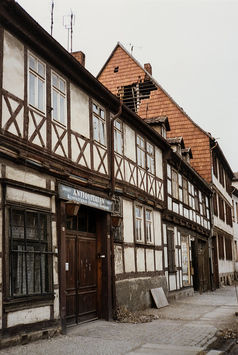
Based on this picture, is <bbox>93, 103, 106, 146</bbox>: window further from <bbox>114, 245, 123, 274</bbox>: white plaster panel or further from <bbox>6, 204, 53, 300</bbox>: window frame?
<bbox>6, 204, 53, 300</bbox>: window frame

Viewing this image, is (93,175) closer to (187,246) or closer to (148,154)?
(148,154)

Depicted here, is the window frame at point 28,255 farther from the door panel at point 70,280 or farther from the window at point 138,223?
the window at point 138,223

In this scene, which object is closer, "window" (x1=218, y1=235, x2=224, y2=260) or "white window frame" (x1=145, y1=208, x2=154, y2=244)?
"white window frame" (x1=145, y1=208, x2=154, y2=244)

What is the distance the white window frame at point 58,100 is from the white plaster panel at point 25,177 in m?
1.60

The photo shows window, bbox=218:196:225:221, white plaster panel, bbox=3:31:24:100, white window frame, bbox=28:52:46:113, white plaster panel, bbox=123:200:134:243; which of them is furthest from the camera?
window, bbox=218:196:225:221

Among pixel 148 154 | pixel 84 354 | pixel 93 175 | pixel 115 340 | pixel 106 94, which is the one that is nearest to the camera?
pixel 84 354

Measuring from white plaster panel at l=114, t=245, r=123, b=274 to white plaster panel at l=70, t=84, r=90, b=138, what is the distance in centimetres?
355

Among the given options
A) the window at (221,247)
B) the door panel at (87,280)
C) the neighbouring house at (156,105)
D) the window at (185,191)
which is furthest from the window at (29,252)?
the window at (221,247)

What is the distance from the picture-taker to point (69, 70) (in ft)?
34.8

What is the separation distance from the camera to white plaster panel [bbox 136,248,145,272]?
14.6m

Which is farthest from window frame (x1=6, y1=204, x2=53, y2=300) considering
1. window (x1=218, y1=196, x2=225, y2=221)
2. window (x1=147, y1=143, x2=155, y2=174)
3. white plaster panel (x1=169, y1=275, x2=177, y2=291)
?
window (x1=218, y1=196, x2=225, y2=221)

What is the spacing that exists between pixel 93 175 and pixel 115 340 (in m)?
4.28

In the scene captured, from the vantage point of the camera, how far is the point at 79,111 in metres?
11.2

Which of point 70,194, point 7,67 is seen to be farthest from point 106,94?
point 7,67
